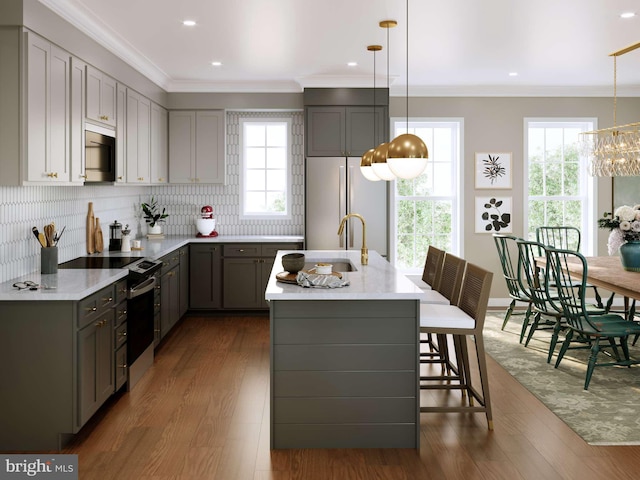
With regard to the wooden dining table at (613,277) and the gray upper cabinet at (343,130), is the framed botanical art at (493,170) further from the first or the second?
the wooden dining table at (613,277)

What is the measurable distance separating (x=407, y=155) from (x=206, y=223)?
437 cm

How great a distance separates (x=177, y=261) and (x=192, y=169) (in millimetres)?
1363

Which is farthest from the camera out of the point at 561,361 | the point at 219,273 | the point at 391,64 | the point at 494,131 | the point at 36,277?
the point at 494,131

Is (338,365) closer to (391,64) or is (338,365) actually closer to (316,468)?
(316,468)

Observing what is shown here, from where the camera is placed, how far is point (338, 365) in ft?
11.4

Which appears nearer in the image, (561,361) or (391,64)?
(561,361)

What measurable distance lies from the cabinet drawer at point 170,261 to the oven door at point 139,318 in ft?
2.43

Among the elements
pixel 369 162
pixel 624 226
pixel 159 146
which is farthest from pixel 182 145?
pixel 624 226

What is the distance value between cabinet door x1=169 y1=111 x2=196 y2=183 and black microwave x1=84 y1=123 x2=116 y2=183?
206cm

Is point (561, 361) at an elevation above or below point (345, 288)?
below

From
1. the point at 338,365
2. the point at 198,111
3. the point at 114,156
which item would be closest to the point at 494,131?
the point at 198,111

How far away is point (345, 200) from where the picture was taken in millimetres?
7020

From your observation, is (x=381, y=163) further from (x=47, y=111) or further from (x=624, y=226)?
(x=624, y=226)

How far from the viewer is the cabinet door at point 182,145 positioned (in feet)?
23.9
